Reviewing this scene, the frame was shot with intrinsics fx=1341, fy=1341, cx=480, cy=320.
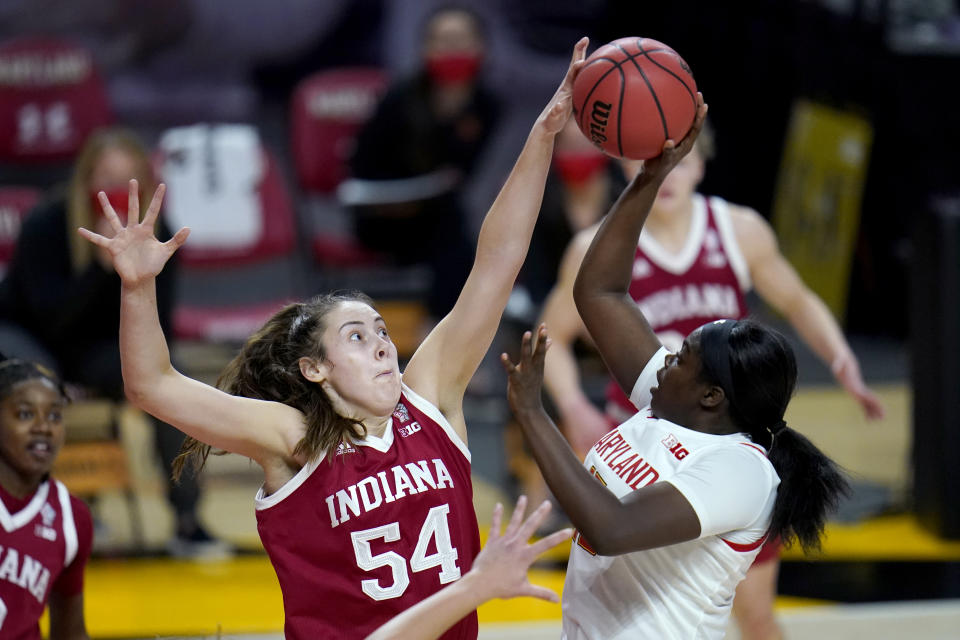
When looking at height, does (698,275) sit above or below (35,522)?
above

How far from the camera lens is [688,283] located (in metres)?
3.98

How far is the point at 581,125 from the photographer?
3.00 metres

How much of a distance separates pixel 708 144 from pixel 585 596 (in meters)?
1.84

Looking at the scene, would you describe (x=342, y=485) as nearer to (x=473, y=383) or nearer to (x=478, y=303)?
(x=478, y=303)

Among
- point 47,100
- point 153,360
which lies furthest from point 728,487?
point 47,100

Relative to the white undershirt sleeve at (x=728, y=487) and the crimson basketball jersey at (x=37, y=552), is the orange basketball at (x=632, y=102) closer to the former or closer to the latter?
the white undershirt sleeve at (x=728, y=487)

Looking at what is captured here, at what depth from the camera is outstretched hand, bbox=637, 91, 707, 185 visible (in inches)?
112

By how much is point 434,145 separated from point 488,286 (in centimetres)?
454

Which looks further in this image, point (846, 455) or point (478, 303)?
point (846, 455)

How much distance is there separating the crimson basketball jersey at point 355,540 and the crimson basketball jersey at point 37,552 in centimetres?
84

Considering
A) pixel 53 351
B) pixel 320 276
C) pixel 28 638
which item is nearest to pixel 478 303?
pixel 28 638

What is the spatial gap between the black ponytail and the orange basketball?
1.52 feet

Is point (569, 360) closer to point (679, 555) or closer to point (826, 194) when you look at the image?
point (679, 555)

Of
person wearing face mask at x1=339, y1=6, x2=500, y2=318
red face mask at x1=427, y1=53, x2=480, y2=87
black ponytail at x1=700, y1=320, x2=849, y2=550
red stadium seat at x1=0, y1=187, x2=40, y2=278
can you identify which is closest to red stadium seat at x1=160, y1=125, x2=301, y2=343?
person wearing face mask at x1=339, y1=6, x2=500, y2=318
